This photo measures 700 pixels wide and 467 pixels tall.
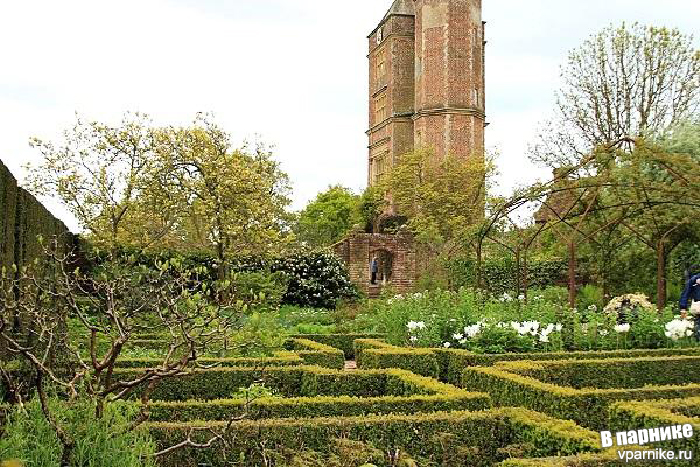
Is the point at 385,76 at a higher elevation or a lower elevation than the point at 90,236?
higher

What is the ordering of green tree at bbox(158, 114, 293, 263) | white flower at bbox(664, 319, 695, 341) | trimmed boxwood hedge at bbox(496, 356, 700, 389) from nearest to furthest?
trimmed boxwood hedge at bbox(496, 356, 700, 389) → white flower at bbox(664, 319, 695, 341) → green tree at bbox(158, 114, 293, 263)

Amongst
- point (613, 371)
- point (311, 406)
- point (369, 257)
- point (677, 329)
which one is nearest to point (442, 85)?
point (369, 257)

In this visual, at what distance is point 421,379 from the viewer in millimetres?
7938

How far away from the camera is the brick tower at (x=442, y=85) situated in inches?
1578

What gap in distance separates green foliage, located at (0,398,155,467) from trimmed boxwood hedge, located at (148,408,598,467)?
406mm

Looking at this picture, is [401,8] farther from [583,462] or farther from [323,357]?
[583,462]

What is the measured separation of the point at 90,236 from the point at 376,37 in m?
Result: 24.6

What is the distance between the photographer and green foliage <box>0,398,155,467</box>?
5.07 metres

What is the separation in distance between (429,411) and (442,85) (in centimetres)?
3459

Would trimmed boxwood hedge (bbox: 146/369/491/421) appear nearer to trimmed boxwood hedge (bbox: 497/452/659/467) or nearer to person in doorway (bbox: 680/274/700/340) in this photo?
trimmed boxwood hedge (bbox: 497/452/659/467)

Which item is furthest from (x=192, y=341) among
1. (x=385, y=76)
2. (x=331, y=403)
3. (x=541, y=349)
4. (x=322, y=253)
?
(x=385, y=76)

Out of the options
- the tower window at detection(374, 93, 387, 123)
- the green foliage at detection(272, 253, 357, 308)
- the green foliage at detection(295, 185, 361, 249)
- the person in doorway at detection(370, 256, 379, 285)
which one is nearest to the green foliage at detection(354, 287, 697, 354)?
the green foliage at detection(272, 253, 357, 308)

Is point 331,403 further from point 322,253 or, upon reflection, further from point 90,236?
point 90,236

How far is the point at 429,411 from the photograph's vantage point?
6902mm
